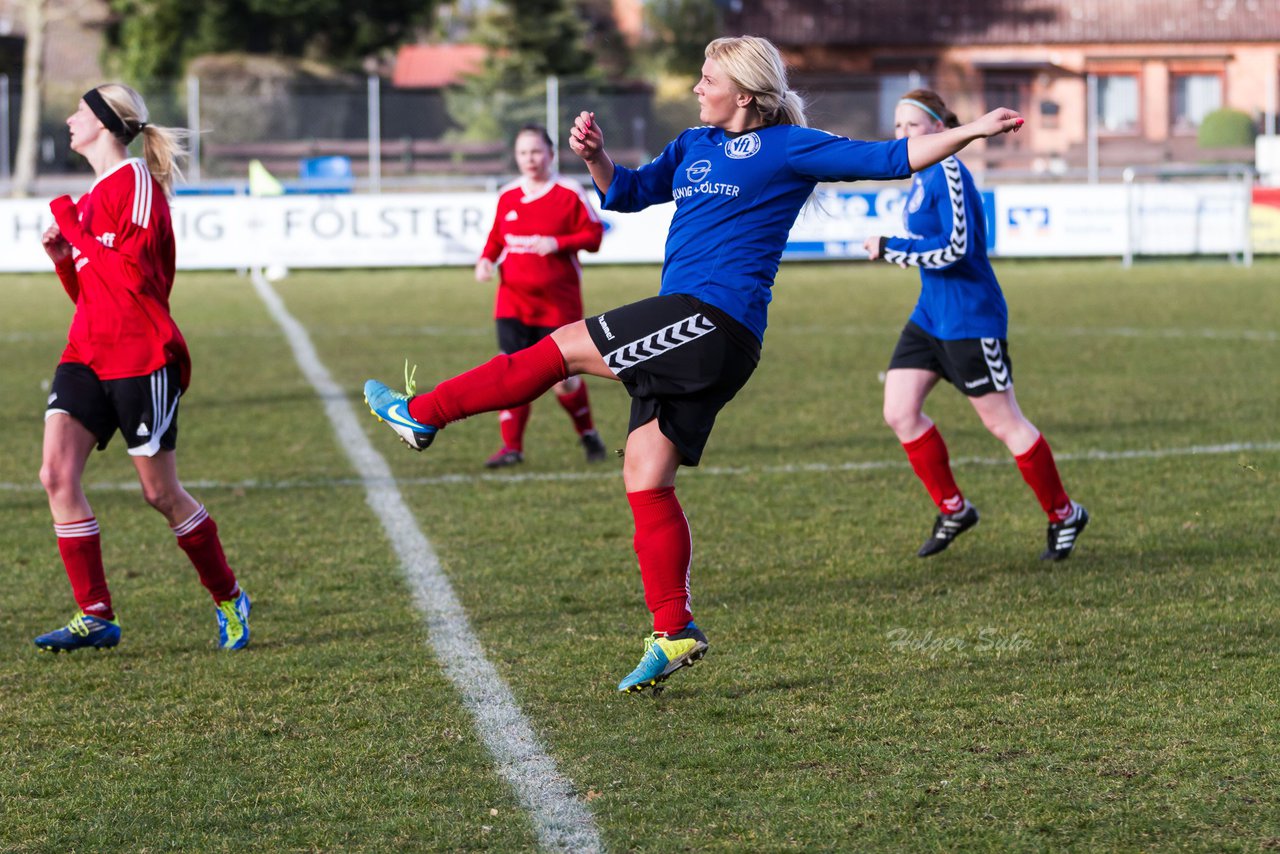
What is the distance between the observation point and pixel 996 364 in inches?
266

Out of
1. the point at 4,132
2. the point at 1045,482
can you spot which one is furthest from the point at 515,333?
the point at 4,132

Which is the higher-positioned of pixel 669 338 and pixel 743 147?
pixel 743 147

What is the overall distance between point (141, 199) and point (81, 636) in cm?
143

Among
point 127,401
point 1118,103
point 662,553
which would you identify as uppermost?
point 1118,103

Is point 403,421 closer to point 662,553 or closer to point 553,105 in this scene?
point 662,553

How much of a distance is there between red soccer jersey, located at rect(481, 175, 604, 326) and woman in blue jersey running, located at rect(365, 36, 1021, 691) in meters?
4.84

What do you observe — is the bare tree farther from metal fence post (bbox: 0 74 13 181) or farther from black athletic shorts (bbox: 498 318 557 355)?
black athletic shorts (bbox: 498 318 557 355)

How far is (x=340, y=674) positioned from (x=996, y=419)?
299 centimetres

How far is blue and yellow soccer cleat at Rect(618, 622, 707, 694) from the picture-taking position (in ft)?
15.3

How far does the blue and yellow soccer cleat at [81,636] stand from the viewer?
5473 millimetres

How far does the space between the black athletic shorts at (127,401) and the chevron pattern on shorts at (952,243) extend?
109 inches

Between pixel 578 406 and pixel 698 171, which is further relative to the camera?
pixel 578 406

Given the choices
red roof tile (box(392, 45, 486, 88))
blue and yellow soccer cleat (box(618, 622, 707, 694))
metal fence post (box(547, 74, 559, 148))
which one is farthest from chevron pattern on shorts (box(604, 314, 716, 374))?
red roof tile (box(392, 45, 486, 88))

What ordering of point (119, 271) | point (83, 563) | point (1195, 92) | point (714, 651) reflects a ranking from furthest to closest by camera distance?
point (1195, 92)
point (83, 563)
point (714, 651)
point (119, 271)
